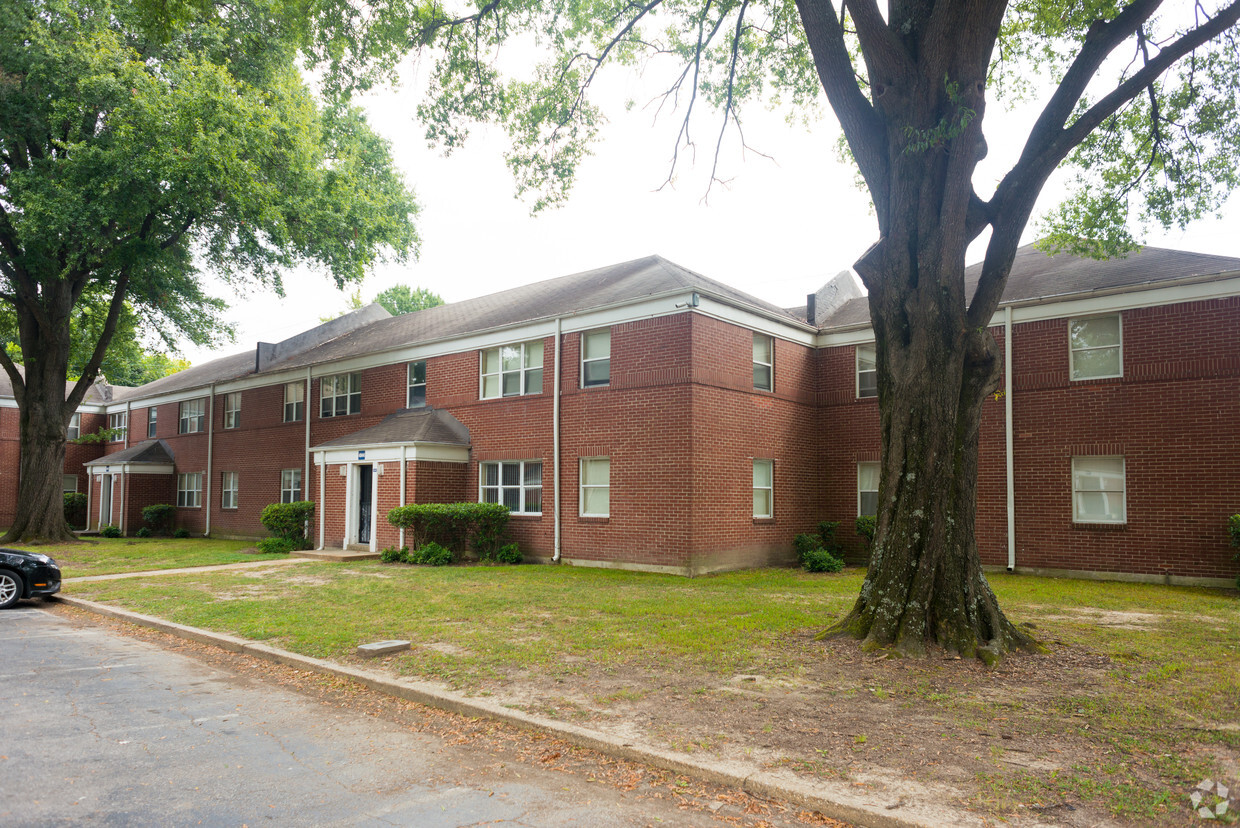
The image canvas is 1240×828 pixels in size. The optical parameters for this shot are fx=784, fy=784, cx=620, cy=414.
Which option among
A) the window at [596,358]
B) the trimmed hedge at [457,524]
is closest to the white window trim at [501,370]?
the window at [596,358]

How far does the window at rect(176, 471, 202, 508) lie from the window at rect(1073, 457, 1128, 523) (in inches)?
1231

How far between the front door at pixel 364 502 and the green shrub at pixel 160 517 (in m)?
15.6

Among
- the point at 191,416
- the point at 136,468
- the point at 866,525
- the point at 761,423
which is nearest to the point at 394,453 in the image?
the point at 761,423

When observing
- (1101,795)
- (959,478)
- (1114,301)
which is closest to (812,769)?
(1101,795)

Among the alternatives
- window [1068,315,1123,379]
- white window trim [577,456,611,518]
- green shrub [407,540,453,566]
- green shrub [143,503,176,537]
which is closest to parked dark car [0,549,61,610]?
green shrub [407,540,453,566]

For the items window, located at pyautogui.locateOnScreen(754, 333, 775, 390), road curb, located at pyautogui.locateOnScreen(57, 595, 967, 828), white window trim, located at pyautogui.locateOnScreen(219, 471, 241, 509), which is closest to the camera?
road curb, located at pyautogui.locateOnScreen(57, 595, 967, 828)

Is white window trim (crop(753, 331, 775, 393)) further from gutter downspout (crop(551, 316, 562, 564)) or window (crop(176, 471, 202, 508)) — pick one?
window (crop(176, 471, 202, 508))

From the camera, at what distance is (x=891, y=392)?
8.95 meters

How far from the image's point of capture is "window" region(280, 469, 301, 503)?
27.4m

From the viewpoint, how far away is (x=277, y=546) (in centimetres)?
2344

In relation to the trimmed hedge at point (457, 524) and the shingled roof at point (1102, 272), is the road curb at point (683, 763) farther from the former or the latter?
the shingled roof at point (1102, 272)

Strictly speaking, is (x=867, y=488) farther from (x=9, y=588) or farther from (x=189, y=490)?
Answer: (x=189, y=490)

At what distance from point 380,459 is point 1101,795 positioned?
62.1 ft

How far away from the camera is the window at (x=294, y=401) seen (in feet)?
91.8
